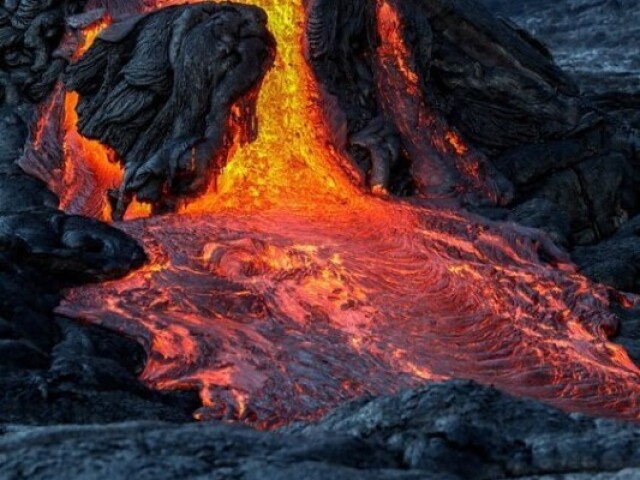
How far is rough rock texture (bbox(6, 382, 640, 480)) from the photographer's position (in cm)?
299

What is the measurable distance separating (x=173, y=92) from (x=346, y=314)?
4.43 m

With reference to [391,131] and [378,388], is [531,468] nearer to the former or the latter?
[378,388]

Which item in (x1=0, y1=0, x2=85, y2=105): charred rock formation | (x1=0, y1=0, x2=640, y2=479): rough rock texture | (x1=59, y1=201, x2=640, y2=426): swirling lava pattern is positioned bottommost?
(x1=59, y1=201, x2=640, y2=426): swirling lava pattern

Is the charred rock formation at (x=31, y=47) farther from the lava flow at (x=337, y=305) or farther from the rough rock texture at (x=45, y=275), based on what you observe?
the lava flow at (x=337, y=305)

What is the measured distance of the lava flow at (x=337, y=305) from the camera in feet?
22.2

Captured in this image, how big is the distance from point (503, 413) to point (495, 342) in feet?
13.8

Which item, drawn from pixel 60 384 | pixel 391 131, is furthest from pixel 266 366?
pixel 391 131

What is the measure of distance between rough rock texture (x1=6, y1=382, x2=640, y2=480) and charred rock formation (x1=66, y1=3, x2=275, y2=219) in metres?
7.14

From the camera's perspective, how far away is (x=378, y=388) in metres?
6.68

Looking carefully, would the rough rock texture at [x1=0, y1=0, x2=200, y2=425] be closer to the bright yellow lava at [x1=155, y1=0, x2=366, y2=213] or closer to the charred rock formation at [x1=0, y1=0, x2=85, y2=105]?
the charred rock formation at [x1=0, y1=0, x2=85, y2=105]

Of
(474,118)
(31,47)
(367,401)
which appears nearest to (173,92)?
(31,47)

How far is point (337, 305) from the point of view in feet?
26.2

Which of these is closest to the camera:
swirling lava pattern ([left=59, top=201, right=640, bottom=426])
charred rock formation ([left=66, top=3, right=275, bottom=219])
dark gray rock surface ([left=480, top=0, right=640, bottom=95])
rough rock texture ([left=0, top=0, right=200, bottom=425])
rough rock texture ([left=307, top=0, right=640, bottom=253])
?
rough rock texture ([left=0, top=0, right=200, bottom=425])

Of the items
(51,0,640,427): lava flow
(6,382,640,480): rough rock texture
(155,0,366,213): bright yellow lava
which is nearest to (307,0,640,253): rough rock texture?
(155,0,366,213): bright yellow lava
